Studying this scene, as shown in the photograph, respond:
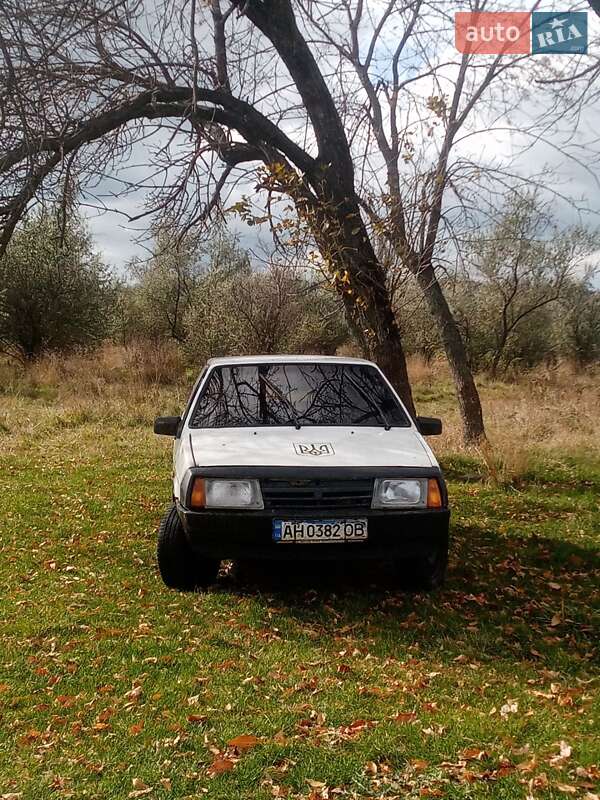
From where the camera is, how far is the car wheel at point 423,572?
4.99m

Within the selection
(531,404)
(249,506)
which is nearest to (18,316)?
(531,404)

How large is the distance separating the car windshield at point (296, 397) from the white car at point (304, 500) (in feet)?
0.38

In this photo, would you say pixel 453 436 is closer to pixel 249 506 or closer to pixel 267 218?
pixel 267 218

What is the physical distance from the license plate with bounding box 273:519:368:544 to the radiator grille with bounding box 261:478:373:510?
3.9 inches

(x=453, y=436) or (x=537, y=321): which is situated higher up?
(x=537, y=321)

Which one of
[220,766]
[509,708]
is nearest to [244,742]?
[220,766]

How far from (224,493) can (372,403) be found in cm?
173

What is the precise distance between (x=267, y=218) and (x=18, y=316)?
18567 mm

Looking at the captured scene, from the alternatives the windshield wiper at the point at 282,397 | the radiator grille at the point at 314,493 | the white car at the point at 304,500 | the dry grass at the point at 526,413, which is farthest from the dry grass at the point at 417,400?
the radiator grille at the point at 314,493

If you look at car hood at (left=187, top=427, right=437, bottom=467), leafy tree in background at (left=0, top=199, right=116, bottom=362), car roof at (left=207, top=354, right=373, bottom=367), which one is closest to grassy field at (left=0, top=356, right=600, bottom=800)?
car hood at (left=187, top=427, right=437, bottom=467)

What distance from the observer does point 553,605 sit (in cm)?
518

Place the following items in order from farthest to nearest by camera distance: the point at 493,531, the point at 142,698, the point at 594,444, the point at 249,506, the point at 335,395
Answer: the point at 594,444
the point at 493,531
the point at 335,395
the point at 249,506
the point at 142,698

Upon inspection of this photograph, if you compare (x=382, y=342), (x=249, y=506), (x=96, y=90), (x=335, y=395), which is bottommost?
(x=249, y=506)

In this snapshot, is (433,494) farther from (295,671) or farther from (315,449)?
(295,671)
